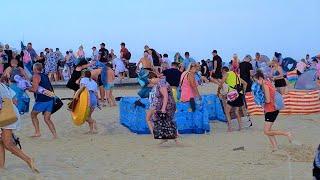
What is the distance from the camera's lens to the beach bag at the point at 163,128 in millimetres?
10781

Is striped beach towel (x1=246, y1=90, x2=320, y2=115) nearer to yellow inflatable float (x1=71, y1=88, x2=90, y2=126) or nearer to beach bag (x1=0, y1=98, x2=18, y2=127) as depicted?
yellow inflatable float (x1=71, y1=88, x2=90, y2=126)

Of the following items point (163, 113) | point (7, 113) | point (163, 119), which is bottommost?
point (163, 119)

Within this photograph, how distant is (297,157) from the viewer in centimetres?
965

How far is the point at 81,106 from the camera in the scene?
1185cm

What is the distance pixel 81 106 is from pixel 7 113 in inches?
163

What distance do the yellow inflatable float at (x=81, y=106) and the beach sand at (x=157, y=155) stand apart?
0.46 metres

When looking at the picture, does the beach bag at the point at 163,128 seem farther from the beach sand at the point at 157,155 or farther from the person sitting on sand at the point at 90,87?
the person sitting on sand at the point at 90,87

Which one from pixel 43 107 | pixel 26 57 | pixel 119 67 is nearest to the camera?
pixel 43 107

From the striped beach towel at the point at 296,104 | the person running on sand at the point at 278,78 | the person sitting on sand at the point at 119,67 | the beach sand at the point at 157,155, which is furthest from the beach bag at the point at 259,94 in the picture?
the person sitting on sand at the point at 119,67

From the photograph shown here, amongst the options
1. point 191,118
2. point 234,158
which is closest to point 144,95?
point 191,118

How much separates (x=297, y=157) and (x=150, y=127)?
3327mm

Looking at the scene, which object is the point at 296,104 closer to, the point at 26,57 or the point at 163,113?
the point at 163,113

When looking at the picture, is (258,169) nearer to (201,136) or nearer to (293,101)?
(201,136)

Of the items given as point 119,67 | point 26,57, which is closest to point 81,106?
point 26,57
